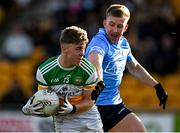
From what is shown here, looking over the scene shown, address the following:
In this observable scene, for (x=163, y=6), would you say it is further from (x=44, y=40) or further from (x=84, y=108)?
(x=84, y=108)

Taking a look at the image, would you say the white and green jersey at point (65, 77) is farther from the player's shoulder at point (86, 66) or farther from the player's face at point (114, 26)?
the player's face at point (114, 26)

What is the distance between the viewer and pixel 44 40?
14.3 m

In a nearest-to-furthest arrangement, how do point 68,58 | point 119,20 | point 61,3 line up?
1. point 68,58
2. point 119,20
3. point 61,3

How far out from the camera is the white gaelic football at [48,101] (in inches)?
252

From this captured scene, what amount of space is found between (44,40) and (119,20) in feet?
23.3

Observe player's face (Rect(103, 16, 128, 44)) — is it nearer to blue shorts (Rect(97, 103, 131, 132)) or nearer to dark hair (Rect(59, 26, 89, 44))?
blue shorts (Rect(97, 103, 131, 132))

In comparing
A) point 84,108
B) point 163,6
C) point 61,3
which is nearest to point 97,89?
point 84,108

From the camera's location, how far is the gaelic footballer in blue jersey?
7.32 m

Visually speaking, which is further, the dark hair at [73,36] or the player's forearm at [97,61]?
the player's forearm at [97,61]

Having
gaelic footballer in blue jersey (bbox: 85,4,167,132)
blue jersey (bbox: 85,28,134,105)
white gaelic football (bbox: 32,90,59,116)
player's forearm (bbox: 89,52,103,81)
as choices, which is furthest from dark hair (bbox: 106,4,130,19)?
white gaelic football (bbox: 32,90,59,116)

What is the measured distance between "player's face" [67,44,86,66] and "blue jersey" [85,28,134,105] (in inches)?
29.6

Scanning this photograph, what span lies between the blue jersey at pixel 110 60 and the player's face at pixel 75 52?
75 cm

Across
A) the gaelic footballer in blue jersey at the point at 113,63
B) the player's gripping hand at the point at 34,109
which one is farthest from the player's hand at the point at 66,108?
the gaelic footballer in blue jersey at the point at 113,63

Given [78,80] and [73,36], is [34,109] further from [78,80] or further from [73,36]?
[73,36]
